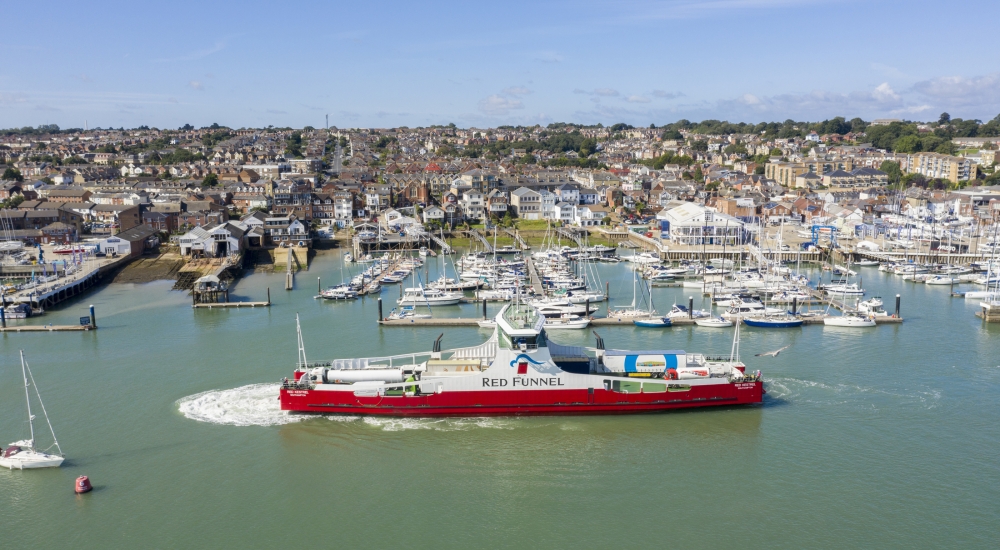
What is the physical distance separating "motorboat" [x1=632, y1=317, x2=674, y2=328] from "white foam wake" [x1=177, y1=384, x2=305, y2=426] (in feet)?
38.4

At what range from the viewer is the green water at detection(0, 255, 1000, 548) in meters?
11.7

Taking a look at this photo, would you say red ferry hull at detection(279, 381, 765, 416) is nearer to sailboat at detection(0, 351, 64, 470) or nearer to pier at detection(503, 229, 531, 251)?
sailboat at detection(0, 351, 64, 470)

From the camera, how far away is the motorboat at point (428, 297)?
88.4 ft

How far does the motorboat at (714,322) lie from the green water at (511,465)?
2.70m

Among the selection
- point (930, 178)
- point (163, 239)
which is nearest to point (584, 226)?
point (163, 239)

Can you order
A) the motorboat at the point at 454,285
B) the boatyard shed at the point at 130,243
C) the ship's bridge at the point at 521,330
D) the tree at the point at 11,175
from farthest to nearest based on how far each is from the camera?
1. the tree at the point at 11,175
2. the boatyard shed at the point at 130,243
3. the motorboat at the point at 454,285
4. the ship's bridge at the point at 521,330

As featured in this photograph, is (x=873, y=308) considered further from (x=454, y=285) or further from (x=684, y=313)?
(x=454, y=285)

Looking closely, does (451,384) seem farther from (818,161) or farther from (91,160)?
(91,160)

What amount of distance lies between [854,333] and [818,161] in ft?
153

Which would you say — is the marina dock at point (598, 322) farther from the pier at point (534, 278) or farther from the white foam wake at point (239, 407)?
the white foam wake at point (239, 407)

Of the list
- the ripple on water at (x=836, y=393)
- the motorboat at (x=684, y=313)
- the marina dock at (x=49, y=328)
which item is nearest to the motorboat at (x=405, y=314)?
the motorboat at (x=684, y=313)

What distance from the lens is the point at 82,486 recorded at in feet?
41.5

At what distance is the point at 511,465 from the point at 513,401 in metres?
2.10

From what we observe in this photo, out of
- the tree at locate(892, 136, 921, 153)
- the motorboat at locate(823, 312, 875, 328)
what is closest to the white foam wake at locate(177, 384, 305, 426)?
the motorboat at locate(823, 312, 875, 328)
